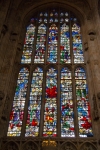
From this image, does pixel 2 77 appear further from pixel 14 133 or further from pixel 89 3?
pixel 89 3

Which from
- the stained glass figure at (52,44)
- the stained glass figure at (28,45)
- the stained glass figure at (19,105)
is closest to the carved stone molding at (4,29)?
the stained glass figure at (28,45)

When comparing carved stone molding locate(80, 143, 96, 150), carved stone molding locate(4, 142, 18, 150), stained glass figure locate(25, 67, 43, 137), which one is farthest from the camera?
stained glass figure locate(25, 67, 43, 137)

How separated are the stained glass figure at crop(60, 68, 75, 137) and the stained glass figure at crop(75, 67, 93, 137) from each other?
0.37 meters

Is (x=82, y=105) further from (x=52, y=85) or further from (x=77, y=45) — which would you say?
(x=77, y=45)

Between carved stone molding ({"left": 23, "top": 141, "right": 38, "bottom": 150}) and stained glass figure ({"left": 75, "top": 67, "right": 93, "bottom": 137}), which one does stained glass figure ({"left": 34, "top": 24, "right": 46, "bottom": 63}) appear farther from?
carved stone molding ({"left": 23, "top": 141, "right": 38, "bottom": 150})

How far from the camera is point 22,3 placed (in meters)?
17.0

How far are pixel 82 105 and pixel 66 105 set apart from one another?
78 cm

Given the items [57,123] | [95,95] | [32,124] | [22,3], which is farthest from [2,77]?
[22,3]

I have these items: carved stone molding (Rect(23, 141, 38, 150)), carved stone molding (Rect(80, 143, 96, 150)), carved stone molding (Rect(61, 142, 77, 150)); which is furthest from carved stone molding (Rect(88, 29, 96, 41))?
carved stone molding (Rect(23, 141, 38, 150))

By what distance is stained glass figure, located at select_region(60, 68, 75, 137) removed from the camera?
34.2 ft

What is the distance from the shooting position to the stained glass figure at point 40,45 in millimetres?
13898

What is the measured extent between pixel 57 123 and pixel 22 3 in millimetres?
10034

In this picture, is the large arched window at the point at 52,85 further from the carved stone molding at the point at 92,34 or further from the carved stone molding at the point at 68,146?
the carved stone molding at the point at 92,34

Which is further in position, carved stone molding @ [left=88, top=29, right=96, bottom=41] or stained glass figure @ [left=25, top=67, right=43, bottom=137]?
carved stone molding @ [left=88, top=29, right=96, bottom=41]
